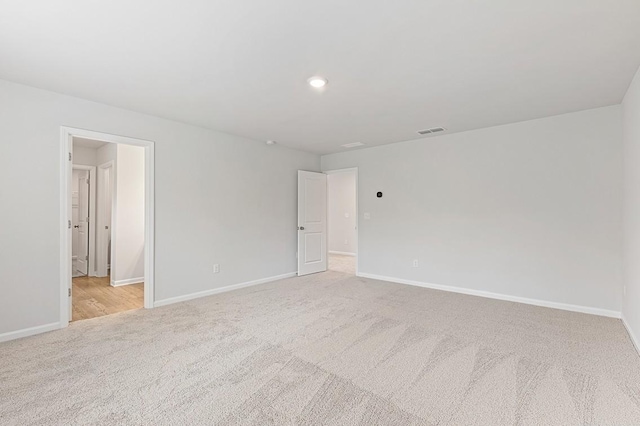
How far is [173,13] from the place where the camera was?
6.15 feet

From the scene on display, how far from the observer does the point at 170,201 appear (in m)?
4.05

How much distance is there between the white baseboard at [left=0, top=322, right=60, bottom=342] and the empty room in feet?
0.05

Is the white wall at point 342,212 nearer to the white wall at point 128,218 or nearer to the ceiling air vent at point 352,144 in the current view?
the ceiling air vent at point 352,144

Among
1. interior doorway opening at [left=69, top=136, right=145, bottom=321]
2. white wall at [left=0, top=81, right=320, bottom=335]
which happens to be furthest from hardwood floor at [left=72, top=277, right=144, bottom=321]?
white wall at [left=0, top=81, right=320, bottom=335]

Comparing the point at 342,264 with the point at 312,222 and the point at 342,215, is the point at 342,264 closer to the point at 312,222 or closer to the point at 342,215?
the point at 312,222

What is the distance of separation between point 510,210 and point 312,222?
Result: 338cm

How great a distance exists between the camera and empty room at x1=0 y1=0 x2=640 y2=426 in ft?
6.37

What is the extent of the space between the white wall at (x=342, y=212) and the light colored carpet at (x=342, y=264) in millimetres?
472

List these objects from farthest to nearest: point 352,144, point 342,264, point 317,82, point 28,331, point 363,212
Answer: point 342,264 → point 363,212 → point 352,144 → point 28,331 → point 317,82

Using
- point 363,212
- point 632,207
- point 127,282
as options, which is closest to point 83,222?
point 127,282

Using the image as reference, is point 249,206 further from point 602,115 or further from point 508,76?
point 602,115

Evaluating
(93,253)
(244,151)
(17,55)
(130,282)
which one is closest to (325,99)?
(244,151)

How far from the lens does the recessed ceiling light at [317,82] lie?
2.76 meters

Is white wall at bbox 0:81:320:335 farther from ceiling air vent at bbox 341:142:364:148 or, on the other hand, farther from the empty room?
ceiling air vent at bbox 341:142:364:148
